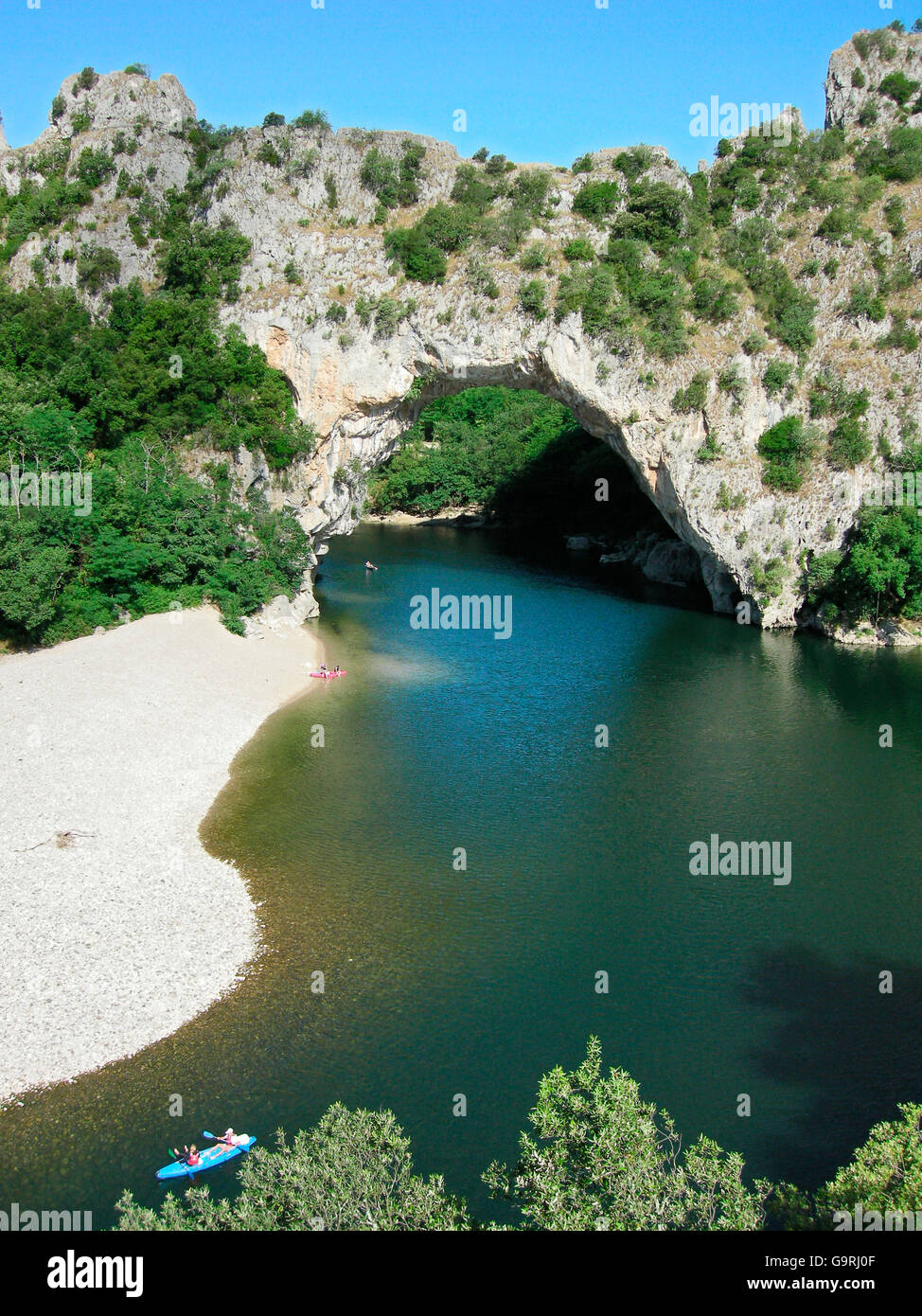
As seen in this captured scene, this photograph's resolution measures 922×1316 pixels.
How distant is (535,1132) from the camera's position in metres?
15.8

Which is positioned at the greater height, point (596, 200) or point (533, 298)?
point (596, 200)

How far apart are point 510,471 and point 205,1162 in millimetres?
79011

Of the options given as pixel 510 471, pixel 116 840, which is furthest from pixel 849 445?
pixel 510 471

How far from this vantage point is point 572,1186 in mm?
11141

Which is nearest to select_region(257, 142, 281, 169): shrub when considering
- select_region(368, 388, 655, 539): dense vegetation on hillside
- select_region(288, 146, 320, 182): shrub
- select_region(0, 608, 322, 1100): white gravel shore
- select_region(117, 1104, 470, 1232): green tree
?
select_region(288, 146, 320, 182): shrub

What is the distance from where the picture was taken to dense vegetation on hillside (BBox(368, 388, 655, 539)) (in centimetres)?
8344

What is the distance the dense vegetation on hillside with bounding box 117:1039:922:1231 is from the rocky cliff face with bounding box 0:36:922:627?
135 ft

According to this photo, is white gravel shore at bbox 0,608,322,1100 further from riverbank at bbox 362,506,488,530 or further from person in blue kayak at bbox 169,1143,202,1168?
riverbank at bbox 362,506,488,530

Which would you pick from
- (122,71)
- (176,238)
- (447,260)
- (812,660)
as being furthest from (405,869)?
(122,71)

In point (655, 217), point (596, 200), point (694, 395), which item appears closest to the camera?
point (694, 395)

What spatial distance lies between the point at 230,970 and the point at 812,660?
32484 millimetres

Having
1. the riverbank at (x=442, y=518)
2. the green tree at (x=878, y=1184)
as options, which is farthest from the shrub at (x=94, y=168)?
the green tree at (x=878, y=1184)

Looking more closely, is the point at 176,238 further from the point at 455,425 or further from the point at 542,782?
the point at 455,425

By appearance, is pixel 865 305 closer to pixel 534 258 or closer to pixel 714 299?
pixel 714 299
